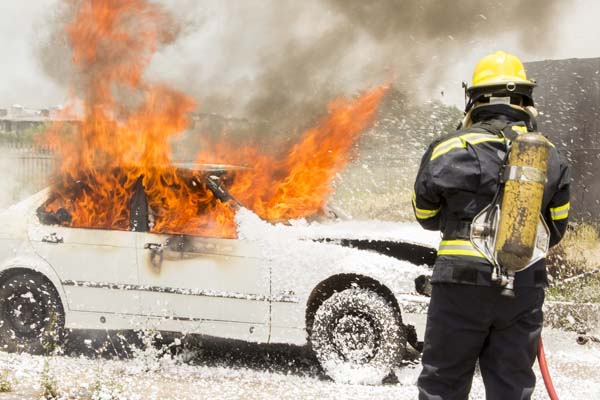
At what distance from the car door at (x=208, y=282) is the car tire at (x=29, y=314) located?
0.85 metres

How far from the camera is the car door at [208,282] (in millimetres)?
5250

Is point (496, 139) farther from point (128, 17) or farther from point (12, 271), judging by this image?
point (128, 17)

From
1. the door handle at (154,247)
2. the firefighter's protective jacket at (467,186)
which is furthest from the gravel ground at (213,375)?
the firefighter's protective jacket at (467,186)

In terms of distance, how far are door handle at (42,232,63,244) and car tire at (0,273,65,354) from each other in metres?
0.32

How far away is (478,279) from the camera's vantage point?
312 cm

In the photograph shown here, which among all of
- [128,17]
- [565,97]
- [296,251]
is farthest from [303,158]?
[565,97]

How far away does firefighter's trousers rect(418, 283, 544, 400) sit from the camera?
10.3 feet

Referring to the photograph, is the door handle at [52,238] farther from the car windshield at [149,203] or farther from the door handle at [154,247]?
the door handle at [154,247]

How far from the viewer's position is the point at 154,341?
568 centimetres

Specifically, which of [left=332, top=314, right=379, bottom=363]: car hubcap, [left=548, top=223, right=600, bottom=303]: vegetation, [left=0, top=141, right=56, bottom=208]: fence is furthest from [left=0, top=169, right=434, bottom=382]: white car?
[left=0, top=141, right=56, bottom=208]: fence

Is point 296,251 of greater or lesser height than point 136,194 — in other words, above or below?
below

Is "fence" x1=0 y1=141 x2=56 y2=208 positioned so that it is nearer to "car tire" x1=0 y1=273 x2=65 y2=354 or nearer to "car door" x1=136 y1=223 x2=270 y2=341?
"car tire" x1=0 y1=273 x2=65 y2=354

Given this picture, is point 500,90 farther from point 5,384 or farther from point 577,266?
point 577,266

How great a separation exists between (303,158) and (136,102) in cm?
181
